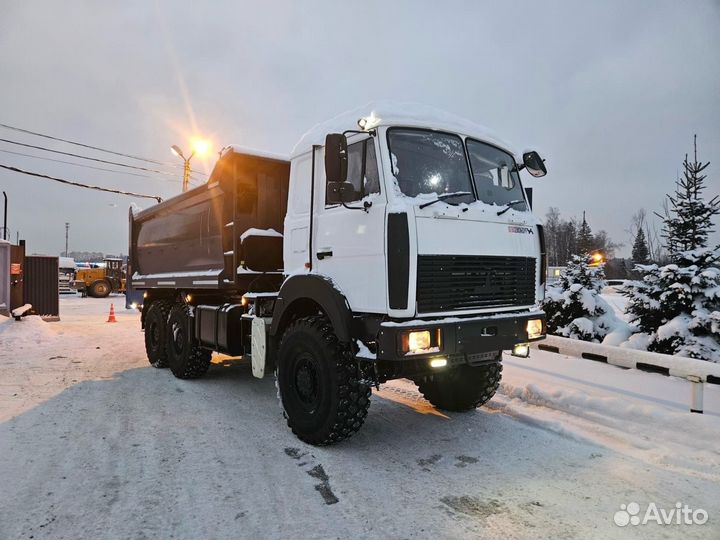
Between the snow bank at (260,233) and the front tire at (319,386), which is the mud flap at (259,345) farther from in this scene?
the snow bank at (260,233)

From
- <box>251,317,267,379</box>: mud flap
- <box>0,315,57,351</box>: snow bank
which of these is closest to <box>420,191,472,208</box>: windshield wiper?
<box>251,317,267,379</box>: mud flap

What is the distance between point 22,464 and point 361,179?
3684mm

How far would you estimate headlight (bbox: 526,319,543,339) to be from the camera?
4496 millimetres

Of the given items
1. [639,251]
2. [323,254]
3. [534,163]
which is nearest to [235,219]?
[323,254]

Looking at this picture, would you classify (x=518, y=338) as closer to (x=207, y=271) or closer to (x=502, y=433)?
(x=502, y=433)

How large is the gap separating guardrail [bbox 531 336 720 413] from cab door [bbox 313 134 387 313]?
129 inches

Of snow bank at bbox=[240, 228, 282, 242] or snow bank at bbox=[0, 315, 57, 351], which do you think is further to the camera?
snow bank at bbox=[0, 315, 57, 351]

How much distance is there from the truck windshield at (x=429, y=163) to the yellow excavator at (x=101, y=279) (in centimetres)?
3416

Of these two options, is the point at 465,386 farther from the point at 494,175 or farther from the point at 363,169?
the point at 363,169

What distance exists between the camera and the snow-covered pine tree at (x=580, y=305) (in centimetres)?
997

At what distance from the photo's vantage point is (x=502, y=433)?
4.66 m

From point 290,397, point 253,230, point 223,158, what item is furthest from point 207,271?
point 290,397

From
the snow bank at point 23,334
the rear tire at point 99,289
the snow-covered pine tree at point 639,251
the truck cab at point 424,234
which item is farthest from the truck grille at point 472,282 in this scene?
the snow-covered pine tree at point 639,251

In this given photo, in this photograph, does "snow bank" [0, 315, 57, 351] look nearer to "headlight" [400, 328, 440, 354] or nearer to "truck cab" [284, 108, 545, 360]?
"truck cab" [284, 108, 545, 360]
